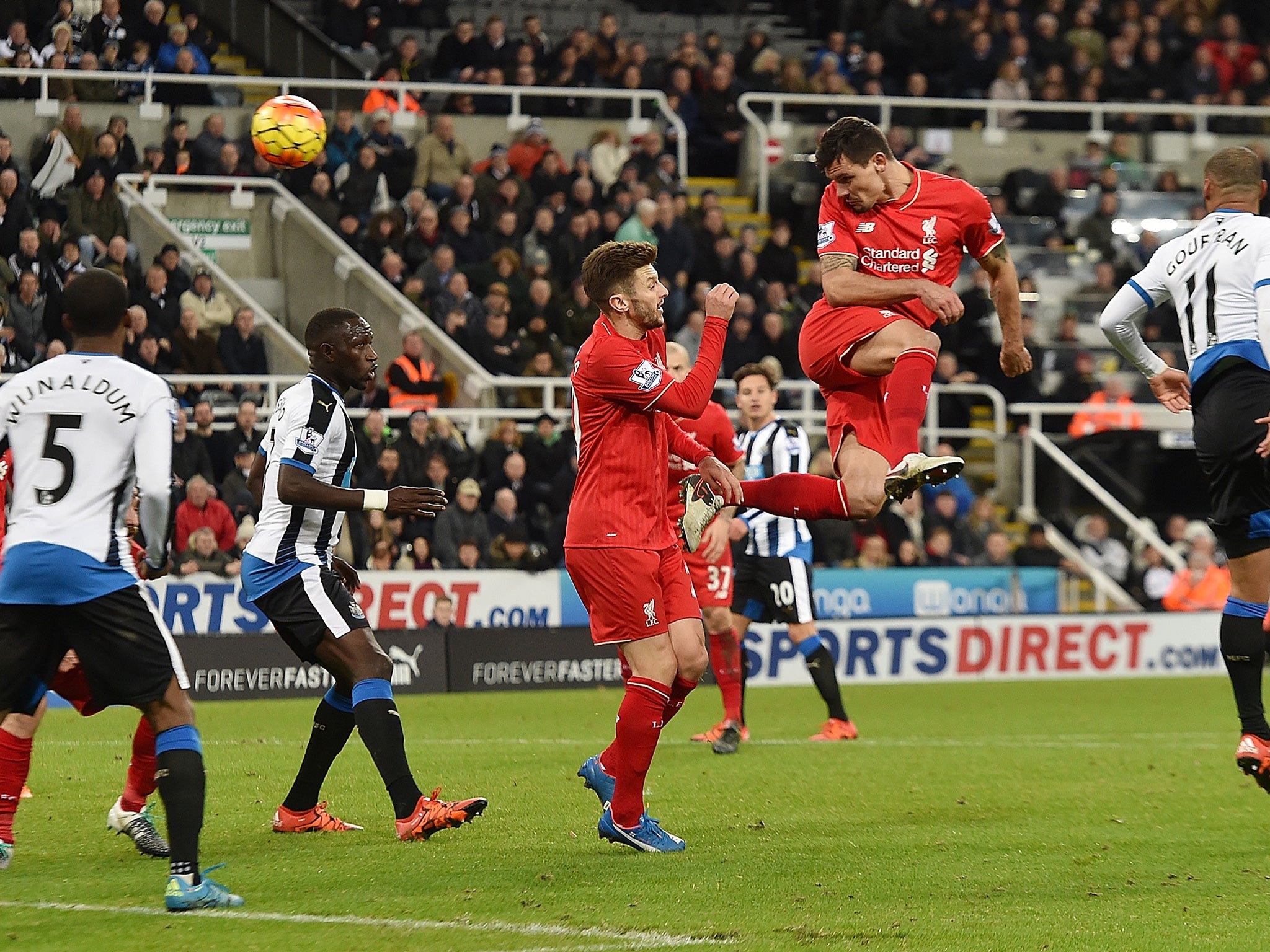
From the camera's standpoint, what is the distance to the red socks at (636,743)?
7.25 meters

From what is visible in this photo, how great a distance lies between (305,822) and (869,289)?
361 centimetres

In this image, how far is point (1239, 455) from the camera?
7426 millimetres

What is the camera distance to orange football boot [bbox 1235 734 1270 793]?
23.2ft

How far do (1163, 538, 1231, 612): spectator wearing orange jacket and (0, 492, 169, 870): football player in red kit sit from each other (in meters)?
15.7

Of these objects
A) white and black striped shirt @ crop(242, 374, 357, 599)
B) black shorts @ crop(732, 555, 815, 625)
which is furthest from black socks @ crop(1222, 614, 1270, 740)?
black shorts @ crop(732, 555, 815, 625)

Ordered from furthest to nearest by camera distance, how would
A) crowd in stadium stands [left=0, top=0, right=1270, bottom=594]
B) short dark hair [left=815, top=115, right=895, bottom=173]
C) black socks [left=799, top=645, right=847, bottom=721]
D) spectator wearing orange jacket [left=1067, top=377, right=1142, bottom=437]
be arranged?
spectator wearing orange jacket [left=1067, top=377, right=1142, bottom=437], crowd in stadium stands [left=0, top=0, right=1270, bottom=594], black socks [left=799, top=645, right=847, bottom=721], short dark hair [left=815, top=115, right=895, bottom=173]

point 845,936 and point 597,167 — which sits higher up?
point 597,167

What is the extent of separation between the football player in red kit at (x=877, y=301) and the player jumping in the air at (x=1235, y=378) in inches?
33.8

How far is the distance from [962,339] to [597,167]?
5.43m

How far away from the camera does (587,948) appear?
5344 mm

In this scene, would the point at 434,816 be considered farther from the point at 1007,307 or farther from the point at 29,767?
the point at 1007,307

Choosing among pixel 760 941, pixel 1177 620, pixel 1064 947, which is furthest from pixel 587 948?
pixel 1177 620

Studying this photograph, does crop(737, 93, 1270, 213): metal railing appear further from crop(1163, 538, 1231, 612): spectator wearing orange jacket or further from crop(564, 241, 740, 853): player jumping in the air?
crop(564, 241, 740, 853): player jumping in the air

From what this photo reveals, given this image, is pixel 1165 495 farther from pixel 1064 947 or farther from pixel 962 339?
pixel 1064 947
